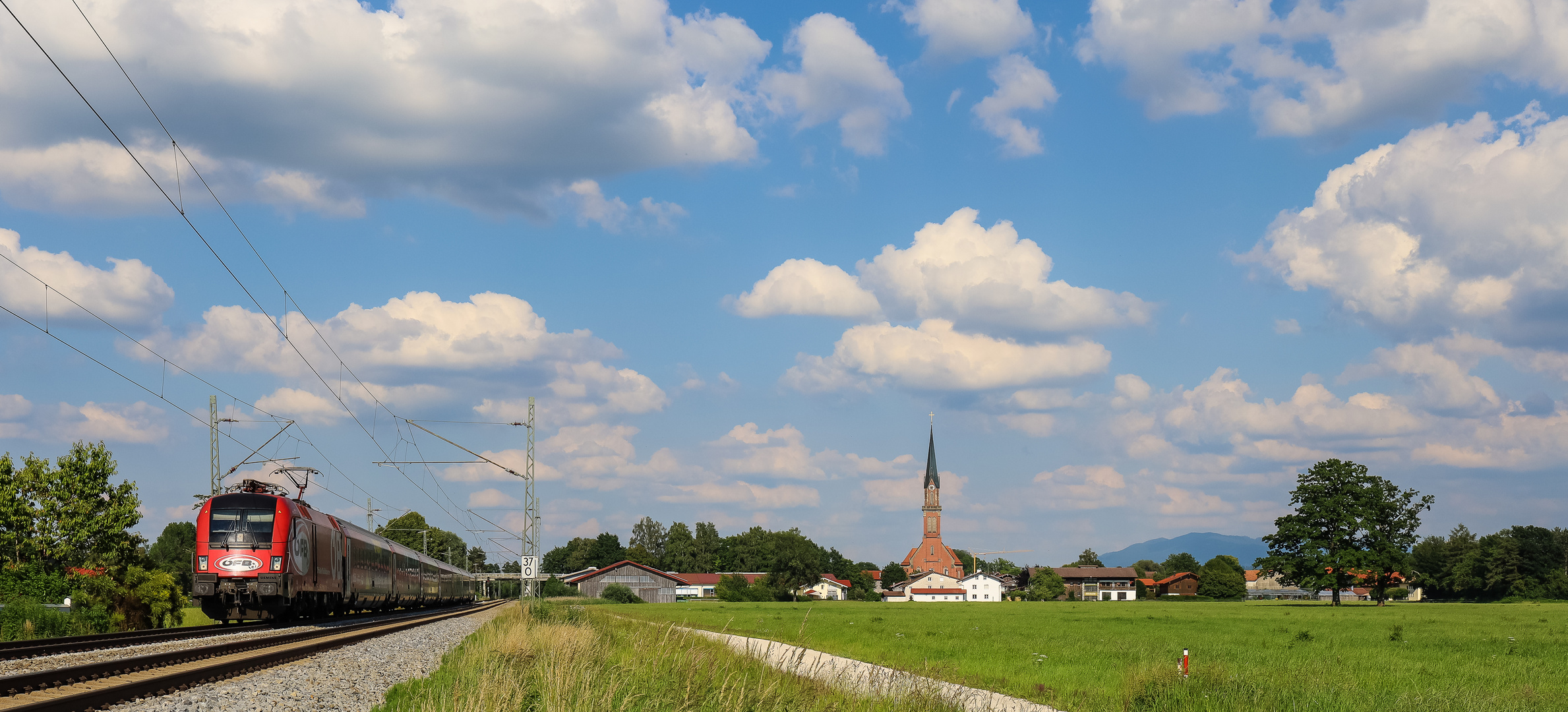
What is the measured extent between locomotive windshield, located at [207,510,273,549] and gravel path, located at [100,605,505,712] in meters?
8.94

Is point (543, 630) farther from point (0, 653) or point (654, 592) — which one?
point (654, 592)

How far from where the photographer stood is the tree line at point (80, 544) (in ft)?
149

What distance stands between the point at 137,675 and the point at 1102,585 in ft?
640

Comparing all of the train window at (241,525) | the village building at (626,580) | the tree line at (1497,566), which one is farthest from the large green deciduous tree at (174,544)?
the tree line at (1497,566)

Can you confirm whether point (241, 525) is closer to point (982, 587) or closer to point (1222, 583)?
point (1222, 583)

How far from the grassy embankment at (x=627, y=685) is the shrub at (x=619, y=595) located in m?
105

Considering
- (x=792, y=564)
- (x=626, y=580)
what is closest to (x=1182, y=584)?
(x=792, y=564)

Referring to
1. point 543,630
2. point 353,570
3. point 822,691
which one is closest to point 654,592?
point 353,570

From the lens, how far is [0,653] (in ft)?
60.0

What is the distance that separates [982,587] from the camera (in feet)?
638

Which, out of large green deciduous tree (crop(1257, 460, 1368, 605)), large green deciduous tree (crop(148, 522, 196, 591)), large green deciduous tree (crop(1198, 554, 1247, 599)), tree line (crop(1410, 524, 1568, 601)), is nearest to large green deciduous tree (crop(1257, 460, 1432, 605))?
large green deciduous tree (crop(1257, 460, 1368, 605))

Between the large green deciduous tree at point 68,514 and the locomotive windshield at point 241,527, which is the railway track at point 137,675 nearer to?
the locomotive windshield at point 241,527

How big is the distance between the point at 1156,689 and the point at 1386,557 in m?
89.6

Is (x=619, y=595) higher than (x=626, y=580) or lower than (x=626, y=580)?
higher
